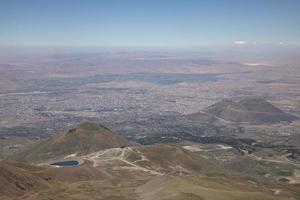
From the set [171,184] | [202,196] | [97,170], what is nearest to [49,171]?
[97,170]

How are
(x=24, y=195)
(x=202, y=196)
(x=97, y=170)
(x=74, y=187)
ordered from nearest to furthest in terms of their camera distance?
(x=202, y=196), (x=24, y=195), (x=74, y=187), (x=97, y=170)

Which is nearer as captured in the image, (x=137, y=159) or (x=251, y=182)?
(x=251, y=182)

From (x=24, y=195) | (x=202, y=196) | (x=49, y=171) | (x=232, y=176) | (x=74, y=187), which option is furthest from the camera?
(x=232, y=176)

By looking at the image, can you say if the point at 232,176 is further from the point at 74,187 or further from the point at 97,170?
the point at 74,187

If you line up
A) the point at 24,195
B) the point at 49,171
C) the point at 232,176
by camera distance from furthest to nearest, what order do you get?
1. the point at 232,176
2. the point at 49,171
3. the point at 24,195

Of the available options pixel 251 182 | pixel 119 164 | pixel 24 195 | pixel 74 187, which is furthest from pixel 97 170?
pixel 251 182

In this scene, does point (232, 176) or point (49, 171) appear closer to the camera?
point (49, 171)

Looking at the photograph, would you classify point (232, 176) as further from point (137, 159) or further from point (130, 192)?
point (130, 192)

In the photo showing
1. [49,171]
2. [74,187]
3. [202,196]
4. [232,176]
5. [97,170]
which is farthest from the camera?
[232,176]

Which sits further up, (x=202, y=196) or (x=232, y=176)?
(x=202, y=196)
